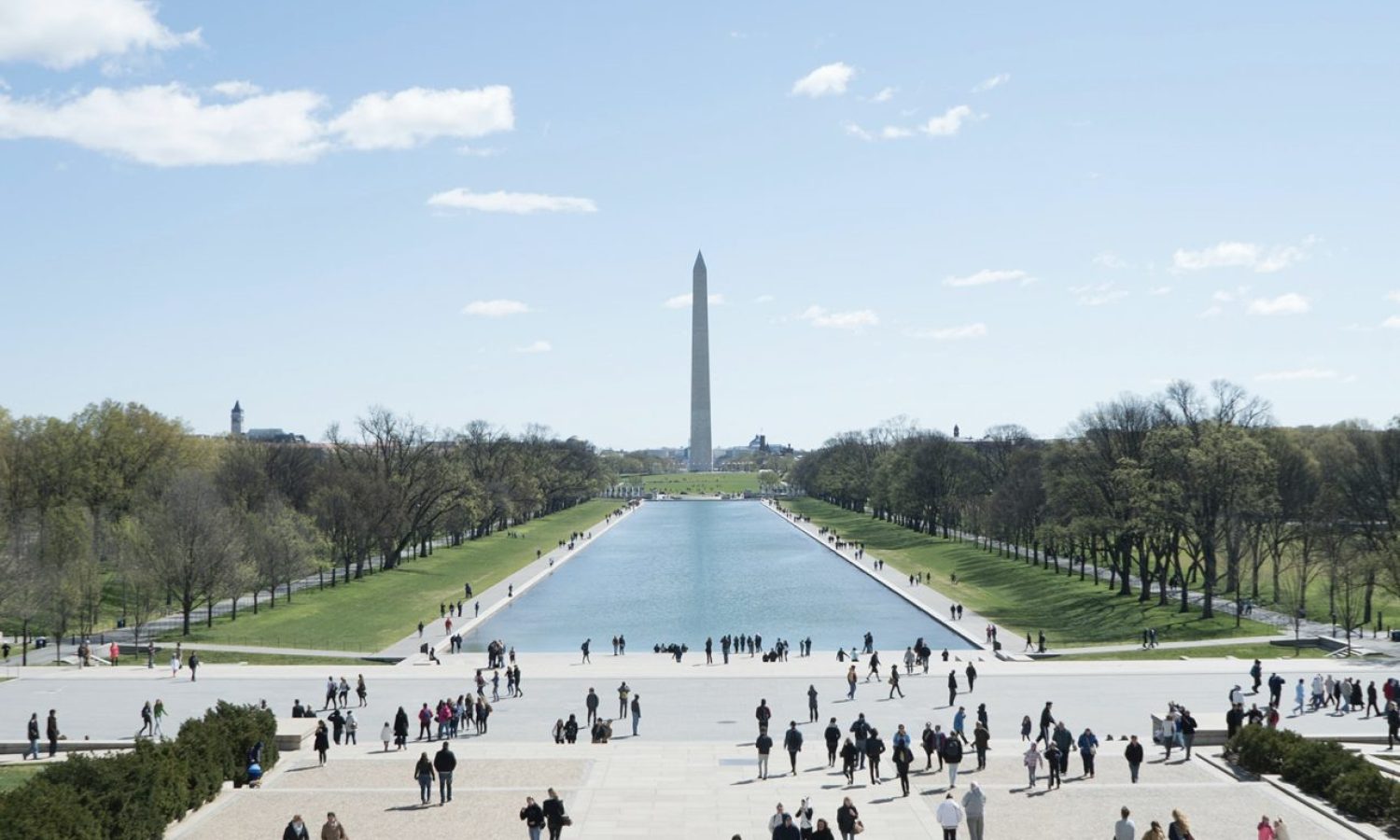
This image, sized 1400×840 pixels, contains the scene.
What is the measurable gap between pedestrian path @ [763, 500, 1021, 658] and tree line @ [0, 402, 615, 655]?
31156 mm

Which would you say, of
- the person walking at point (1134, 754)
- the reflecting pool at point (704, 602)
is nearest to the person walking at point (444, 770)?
the person walking at point (1134, 754)

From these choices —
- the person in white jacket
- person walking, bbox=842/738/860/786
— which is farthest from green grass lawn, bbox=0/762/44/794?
the person in white jacket

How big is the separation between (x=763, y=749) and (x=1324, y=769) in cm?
1132

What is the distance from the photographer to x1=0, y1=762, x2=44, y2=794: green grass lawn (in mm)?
27062

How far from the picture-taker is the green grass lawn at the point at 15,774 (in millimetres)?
27062

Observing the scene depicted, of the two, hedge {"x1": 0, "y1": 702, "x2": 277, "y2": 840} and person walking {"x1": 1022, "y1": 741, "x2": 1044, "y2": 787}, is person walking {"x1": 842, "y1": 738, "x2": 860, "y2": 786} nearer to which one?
person walking {"x1": 1022, "y1": 741, "x2": 1044, "y2": 787}

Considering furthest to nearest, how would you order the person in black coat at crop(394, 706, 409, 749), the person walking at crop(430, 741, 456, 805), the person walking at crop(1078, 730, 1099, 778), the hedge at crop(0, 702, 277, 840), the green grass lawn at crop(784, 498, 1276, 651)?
the green grass lawn at crop(784, 498, 1276, 651), the person in black coat at crop(394, 706, 409, 749), the person walking at crop(1078, 730, 1099, 778), the person walking at crop(430, 741, 456, 805), the hedge at crop(0, 702, 277, 840)

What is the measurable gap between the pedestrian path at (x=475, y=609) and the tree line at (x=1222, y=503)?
1265 inches

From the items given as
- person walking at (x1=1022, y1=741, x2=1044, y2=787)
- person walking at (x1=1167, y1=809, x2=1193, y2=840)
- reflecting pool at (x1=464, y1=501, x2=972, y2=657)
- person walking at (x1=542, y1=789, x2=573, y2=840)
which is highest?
person walking at (x1=1167, y1=809, x2=1193, y2=840)

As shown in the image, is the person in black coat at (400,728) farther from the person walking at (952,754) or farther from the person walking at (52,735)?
the person walking at (952,754)

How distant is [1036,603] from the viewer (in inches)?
2670

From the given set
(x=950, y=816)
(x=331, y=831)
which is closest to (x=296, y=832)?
(x=331, y=831)

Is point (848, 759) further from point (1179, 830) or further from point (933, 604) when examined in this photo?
point (933, 604)

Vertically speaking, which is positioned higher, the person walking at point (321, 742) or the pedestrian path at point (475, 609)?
the person walking at point (321, 742)
